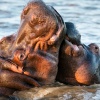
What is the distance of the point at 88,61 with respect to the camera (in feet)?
18.4

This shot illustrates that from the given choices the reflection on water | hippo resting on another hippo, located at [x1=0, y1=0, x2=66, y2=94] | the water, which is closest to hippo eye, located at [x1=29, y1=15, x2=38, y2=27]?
hippo resting on another hippo, located at [x1=0, y1=0, x2=66, y2=94]

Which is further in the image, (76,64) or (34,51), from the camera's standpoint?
(76,64)

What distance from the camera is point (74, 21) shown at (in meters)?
10.9

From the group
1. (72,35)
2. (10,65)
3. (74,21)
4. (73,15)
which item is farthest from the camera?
(73,15)

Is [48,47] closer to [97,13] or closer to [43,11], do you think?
[43,11]

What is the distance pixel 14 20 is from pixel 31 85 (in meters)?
5.53

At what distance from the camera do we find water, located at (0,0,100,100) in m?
5.59

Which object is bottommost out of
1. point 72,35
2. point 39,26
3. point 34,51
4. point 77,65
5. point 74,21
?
point 74,21

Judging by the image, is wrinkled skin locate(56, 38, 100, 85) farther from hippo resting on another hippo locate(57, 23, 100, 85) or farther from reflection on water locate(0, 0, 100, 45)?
reflection on water locate(0, 0, 100, 45)

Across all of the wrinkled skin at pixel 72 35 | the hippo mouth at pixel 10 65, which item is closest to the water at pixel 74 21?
the hippo mouth at pixel 10 65

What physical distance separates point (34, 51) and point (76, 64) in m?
0.57

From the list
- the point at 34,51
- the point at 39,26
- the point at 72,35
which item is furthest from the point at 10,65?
the point at 72,35

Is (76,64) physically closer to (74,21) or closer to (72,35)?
(72,35)

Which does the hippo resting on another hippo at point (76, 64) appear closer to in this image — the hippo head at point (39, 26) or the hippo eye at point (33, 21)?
the hippo head at point (39, 26)
